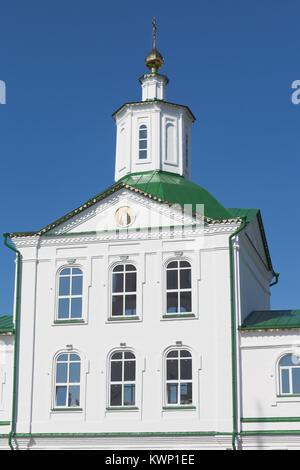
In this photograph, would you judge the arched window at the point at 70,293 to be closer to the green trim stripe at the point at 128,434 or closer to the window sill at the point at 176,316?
the window sill at the point at 176,316

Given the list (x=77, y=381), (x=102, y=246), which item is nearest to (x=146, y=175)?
(x=102, y=246)

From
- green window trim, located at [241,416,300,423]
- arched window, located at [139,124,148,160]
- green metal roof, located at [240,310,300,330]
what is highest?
arched window, located at [139,124,148,160]

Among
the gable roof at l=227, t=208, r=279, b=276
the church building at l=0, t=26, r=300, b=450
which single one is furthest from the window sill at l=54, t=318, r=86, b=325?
the gable roof at l=227, t=208, r=279, b=276

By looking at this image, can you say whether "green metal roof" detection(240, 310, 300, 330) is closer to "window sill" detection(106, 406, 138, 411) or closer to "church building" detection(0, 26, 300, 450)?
"church building" detection(0, 26, 300, 450)

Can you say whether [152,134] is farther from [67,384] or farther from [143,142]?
[67,384]

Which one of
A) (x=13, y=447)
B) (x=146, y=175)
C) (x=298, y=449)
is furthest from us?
(x=146, y=175)

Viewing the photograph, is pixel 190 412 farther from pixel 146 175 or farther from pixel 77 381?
pixel 146 175

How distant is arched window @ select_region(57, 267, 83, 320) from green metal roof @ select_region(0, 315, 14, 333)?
6.55 feet

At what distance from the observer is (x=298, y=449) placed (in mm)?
28672

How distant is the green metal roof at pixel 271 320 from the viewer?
98.0 feet

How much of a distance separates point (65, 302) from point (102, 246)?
248 cm

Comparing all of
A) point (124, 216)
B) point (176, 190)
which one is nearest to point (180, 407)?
point (124, 216)

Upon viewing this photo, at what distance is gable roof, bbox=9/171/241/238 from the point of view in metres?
32.2

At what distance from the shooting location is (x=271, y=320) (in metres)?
30.7
